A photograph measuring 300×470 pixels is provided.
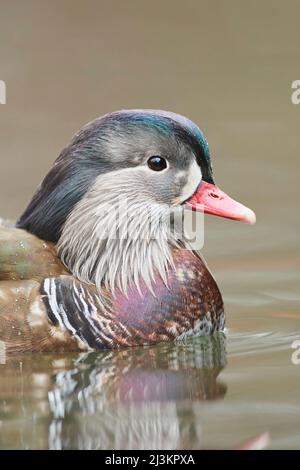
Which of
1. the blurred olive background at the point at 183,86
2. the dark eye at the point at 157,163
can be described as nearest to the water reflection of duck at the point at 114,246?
the dark eye at the point at 157,163

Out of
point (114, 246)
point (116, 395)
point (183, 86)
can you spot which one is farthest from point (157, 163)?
point (183, 86)

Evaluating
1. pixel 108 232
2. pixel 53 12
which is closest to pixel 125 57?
pixel 53 12

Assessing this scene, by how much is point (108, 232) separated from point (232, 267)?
42.5 inches

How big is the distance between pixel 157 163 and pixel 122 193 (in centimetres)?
20

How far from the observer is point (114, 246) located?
222 inches

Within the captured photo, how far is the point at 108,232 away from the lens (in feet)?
18.4

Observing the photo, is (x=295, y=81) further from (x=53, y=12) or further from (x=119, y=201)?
(x=119, y=201)

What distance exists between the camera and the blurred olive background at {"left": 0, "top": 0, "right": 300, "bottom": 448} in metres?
4.73

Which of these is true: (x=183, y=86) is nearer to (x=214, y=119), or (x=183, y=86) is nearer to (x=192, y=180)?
(x=214, y=119)

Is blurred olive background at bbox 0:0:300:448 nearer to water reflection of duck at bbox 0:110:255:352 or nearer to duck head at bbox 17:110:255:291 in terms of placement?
water reflection of duck at bbox 0:110:255:352

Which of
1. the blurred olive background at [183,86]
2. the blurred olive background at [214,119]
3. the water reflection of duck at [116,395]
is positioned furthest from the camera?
the blurred olive background at [183,86]

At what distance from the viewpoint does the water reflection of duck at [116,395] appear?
4.34 meters

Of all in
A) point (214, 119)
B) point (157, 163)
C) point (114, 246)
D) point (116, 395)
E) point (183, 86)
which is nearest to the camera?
point (116, 395)

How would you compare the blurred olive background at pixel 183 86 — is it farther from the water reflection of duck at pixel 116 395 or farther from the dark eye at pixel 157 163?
the water reflection of duck at pixel 116 395
